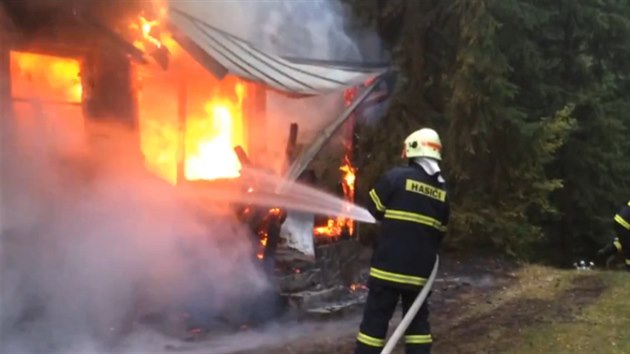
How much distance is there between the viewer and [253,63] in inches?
335

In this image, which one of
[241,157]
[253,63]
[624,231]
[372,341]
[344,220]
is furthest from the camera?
[344,220]

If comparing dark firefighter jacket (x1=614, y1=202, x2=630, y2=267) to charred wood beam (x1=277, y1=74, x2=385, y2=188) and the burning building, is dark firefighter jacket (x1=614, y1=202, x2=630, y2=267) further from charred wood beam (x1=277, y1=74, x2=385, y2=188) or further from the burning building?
charred wood beam (x1=277, y1=74, x2=385, y2=188)

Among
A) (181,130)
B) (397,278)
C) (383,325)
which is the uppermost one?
(181,130)

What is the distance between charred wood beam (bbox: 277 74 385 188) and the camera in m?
8.92

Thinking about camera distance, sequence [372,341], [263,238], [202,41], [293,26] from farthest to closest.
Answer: [293,26] → [263,238] → [202,41] → [372,341]

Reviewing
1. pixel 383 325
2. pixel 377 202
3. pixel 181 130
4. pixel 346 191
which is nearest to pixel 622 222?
pixel 377 202

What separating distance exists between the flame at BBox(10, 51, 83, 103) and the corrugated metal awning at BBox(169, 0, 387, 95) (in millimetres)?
1220

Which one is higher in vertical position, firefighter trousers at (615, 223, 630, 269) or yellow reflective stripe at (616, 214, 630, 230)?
yellow reflective stripe at (616, 214, 630, 230)

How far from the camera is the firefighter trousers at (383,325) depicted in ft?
17.1

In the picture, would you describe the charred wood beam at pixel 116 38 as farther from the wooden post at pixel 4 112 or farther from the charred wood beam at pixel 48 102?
the charred wood beam at pixel 48 102

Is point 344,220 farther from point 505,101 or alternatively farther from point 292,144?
point 505,101

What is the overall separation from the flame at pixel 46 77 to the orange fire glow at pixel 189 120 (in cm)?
102

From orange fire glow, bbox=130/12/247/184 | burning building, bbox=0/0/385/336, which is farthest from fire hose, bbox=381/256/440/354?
orange fire glow, bbox=130/12/247/184

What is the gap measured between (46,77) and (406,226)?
14.2 ft
